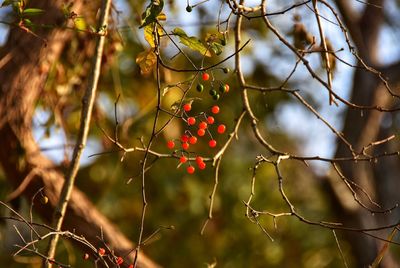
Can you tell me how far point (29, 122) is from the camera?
2.38 meters

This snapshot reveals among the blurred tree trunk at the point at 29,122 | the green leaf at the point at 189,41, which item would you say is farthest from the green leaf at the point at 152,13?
the blurred tree trunk at the point at 29,122

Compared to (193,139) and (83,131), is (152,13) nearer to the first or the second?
(193,139)

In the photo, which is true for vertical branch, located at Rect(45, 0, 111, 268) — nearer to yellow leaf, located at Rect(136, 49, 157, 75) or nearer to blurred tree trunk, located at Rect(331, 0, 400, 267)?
yellow leaf, located at Rect(136, 49, 157, 75)

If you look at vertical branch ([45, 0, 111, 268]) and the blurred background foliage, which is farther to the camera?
the blurred background foliage

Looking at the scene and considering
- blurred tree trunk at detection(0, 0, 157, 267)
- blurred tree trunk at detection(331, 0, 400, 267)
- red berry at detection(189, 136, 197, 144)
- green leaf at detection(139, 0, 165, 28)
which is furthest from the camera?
blurred tree trunk at detection(331, 0, 400, 267)

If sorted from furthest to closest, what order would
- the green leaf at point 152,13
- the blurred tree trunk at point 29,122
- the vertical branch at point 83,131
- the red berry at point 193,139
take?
the blurred tree trunk at point 29,122 → the vertical branch at point 83,131 → the red berry at point 193,139 → the green leaf at point 152,13

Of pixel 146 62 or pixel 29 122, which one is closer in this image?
pixel 146 62

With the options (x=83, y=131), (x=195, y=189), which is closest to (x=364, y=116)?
(x=195, y=189)

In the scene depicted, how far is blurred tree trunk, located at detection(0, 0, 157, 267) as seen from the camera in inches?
91.7

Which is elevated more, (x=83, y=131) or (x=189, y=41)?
(x=189, y=41)

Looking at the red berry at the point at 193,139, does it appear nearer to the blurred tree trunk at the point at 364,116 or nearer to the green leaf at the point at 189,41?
the green leaf at the point at 189,41

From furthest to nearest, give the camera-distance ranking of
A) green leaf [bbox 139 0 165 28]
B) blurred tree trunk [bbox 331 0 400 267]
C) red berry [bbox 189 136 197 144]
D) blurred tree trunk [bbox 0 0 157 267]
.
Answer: blurred tree trunk [bbox 331 0 400 267] < blurred tree trunk [bbox 0 0 157 267] < red berry [bbox 189 136 197 144] < green leaf [bbox 139 0 165 28]

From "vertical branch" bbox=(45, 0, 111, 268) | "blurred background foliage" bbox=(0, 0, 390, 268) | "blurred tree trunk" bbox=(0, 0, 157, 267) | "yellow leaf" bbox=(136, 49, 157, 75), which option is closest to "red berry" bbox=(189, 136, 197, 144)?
"yellow leaf" bbox=(136, 49, 157, 75)

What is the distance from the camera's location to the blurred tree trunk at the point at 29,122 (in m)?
2.33
